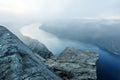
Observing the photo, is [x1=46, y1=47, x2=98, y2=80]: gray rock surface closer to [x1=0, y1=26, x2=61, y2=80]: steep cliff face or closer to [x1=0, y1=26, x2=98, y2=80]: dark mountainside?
[x1=0, y1=26, x2=98, y2=80]: dark mountainside

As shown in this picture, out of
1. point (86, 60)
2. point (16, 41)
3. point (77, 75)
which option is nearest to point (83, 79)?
point (77, 75)

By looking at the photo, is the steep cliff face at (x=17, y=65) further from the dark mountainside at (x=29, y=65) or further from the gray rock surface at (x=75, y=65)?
the gray rock surface at (x=75, y=65)

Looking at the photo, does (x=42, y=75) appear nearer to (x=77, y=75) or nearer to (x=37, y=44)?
(x=77, y=75)

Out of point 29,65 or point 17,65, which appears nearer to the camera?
point 17,65

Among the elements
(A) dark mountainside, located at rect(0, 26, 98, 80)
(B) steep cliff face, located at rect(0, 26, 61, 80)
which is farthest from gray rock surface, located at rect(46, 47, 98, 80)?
(B) steep cliff face, located at rect(0, 26, 61, 80)

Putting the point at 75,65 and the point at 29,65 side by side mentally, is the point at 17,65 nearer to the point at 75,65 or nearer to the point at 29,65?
the point at 29,65

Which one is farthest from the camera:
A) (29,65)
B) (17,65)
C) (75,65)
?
(75,65)

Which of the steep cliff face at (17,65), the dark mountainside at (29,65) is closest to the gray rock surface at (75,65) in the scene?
the dark mountainside at (29,65)

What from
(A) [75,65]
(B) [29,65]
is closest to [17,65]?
(B) [29,65]
